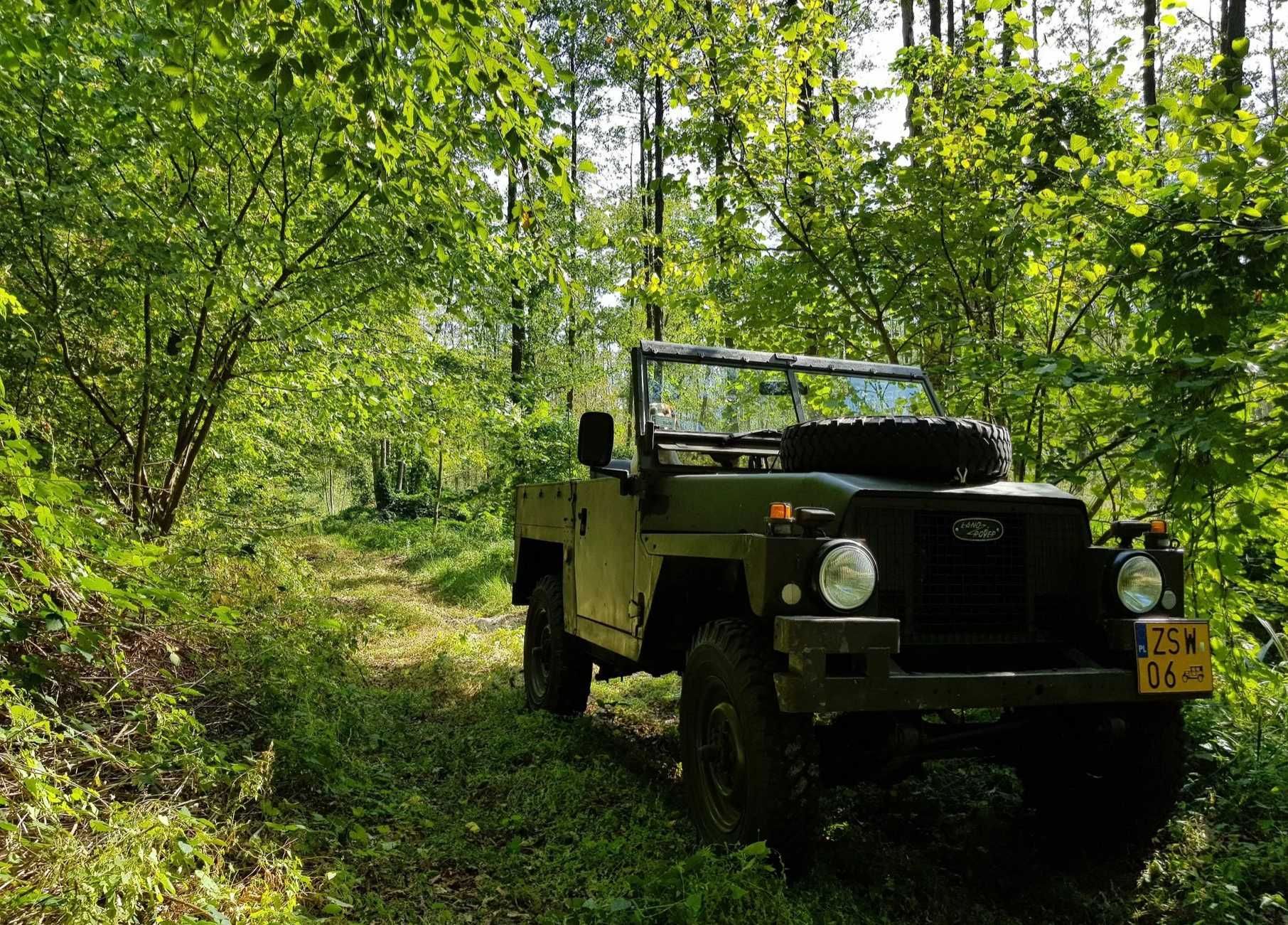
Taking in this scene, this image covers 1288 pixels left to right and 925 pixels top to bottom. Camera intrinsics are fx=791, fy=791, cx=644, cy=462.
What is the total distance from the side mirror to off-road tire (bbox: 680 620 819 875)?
3.83 feet

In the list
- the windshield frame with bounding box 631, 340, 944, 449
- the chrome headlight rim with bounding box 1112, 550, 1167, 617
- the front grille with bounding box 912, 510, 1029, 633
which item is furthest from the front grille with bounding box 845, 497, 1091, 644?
the windshield frame with bounding box 631, 340, 944, 449

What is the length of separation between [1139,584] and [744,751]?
1562 millimetres

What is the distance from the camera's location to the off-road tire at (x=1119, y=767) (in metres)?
2.86

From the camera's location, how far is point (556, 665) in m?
4.98

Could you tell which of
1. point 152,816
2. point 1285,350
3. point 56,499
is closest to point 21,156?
point 56,499

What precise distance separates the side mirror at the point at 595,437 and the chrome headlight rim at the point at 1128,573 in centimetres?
216

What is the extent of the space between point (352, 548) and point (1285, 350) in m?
19.0

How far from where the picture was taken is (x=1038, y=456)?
496 cm

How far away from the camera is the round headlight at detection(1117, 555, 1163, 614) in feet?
9.35

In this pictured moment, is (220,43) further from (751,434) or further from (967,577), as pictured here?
(967,577)

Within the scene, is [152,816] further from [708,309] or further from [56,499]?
[708,309]

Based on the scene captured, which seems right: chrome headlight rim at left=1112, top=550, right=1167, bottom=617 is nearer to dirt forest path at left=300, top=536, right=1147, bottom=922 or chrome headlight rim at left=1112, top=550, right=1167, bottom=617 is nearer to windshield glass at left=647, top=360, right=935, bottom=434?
dirt forest path at left=300, top=536, right=1147, bottom=922

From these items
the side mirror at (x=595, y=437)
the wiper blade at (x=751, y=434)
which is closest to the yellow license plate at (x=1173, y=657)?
the wiper blade at (x=751, y=434)

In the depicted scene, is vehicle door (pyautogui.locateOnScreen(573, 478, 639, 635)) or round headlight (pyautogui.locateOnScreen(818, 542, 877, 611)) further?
vehicle door (pyautogui.locateOnScreen(573, 478, 639, 635))
